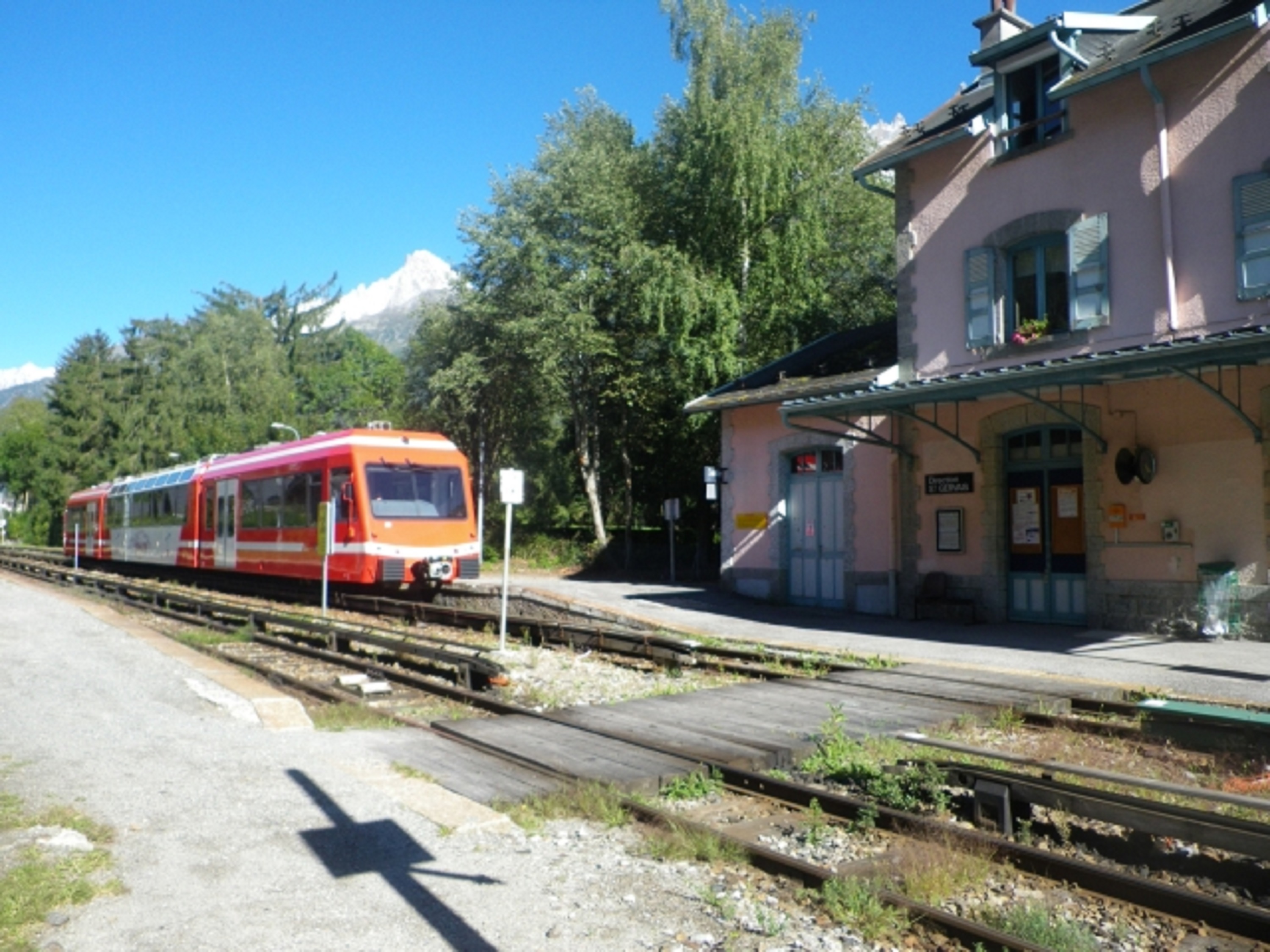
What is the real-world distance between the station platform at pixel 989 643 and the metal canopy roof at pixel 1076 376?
280cm

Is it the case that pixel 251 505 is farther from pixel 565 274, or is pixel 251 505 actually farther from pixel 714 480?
→ pixel 565 274

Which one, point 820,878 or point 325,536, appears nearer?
point 820,878

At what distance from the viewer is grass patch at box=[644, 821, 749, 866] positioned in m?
5.43

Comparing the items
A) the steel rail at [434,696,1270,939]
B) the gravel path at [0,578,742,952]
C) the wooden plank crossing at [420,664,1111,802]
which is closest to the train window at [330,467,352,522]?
the gravel path at [0,578,742,952]

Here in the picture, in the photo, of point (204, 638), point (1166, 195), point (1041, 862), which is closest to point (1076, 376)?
point (1166, 195)

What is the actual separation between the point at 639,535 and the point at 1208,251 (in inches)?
850

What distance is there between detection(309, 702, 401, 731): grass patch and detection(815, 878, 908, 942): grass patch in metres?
5.21

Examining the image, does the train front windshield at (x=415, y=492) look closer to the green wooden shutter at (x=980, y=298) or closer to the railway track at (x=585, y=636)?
the railway track at (x=585, y=636)

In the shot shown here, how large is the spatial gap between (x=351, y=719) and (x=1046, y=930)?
21.5 feet

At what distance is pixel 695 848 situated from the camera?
5535 mm

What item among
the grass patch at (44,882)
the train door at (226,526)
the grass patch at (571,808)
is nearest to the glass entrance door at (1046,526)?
the grass patch at (571,808)

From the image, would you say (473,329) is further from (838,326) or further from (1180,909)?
(1180,909)

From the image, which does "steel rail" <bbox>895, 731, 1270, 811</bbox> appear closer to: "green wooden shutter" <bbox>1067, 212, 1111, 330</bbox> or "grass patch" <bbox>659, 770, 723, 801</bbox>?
"grass patch" <bbox>659, 770, 723, 801</bbox>

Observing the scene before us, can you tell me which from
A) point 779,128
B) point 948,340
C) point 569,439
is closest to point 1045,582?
point 948,340
